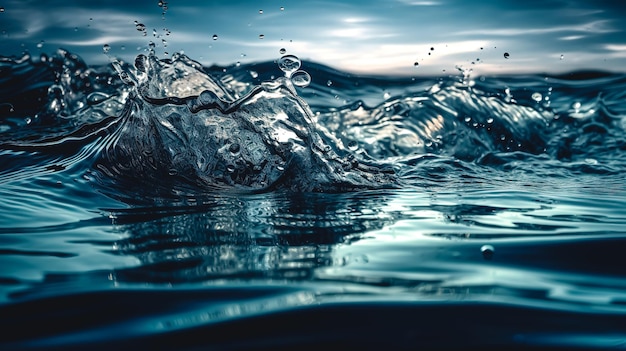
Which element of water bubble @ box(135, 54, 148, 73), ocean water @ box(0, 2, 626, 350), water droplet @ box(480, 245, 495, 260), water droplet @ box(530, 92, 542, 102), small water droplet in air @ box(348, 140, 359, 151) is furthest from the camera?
water droplet @ box(530, 92, 542, 102)

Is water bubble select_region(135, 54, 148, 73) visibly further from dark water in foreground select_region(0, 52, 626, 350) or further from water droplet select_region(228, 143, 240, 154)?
water droplet select_region(228, 143, 240, 154)

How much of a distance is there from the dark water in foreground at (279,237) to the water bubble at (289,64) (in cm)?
1

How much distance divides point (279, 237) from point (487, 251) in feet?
2.15

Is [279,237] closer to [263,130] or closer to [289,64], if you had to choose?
[263,130]

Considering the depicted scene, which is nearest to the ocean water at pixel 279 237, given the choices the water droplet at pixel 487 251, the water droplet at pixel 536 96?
the water droplet at pixel 487 251

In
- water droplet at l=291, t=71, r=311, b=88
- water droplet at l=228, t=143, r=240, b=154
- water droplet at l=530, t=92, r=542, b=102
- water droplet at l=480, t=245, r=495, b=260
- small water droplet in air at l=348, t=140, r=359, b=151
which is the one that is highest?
water droplet at l=530, t=92, r=542, b=102

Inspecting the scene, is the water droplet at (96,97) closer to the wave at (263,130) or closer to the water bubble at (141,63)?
the wave at (263,130)

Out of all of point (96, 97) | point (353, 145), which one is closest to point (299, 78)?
point (353, 145)

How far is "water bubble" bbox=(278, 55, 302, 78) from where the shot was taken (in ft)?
13.3

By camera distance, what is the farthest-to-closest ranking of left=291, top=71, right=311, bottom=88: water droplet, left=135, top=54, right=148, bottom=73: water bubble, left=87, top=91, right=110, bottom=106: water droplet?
left=87, top=91, right=110, bottom=106: water droplet
left=135, top=54, right=148, bottom=73: water bubble
left=291, top=71, right=311, bottom=88: water droplet

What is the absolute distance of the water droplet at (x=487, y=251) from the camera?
184 centimetres

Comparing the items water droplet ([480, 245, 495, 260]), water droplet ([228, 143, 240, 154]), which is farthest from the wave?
water droplet ([480, 245, 495, 260])

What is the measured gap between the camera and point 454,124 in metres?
7.03

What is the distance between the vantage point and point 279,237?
6.89 feet
